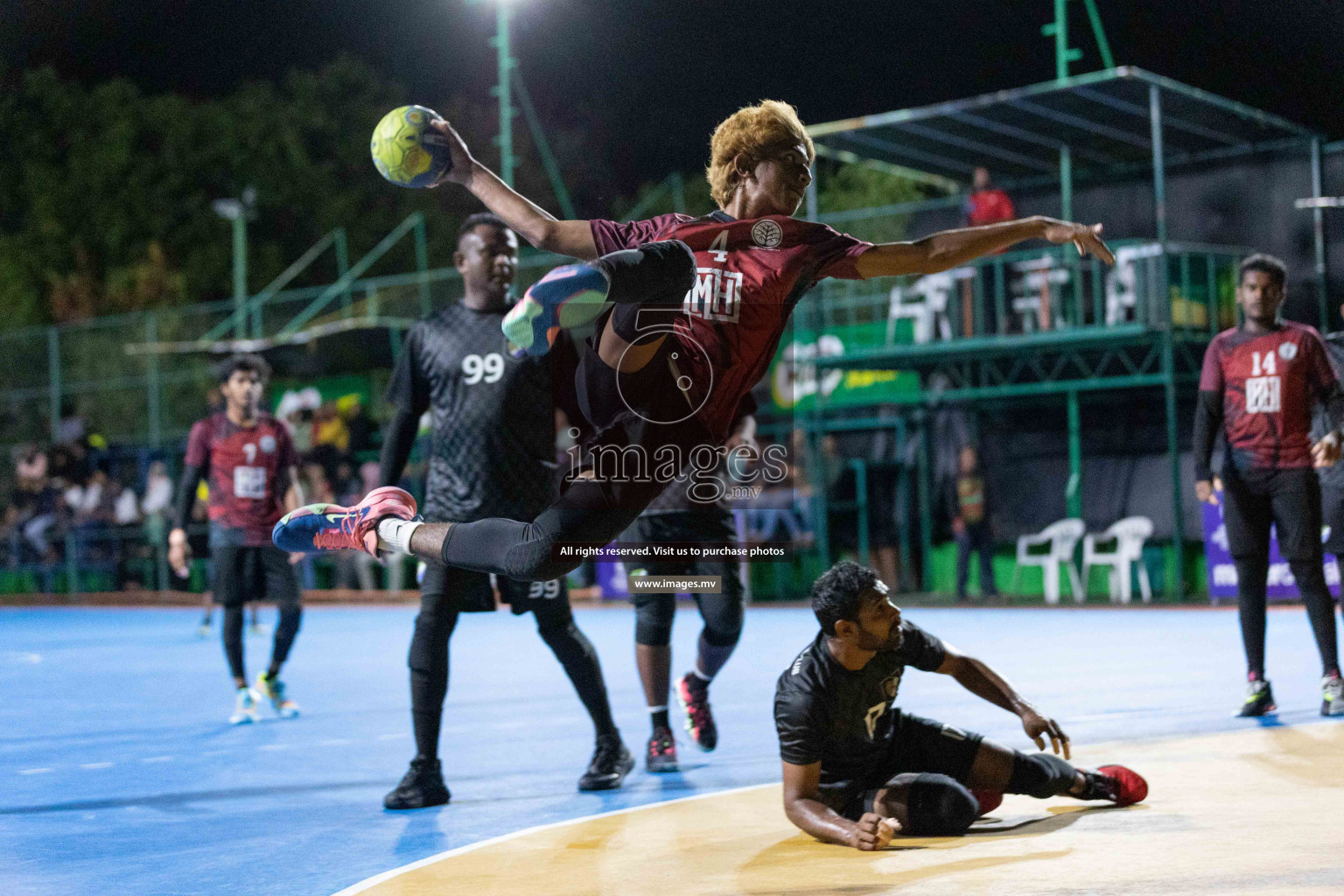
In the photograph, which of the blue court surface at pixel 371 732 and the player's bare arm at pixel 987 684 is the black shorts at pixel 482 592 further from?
the player's bare arm at pixel 987 684

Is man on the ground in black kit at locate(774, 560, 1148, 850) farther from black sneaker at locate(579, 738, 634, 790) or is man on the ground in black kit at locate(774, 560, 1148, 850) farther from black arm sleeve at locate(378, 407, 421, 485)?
black arm sleeve at locate(378, 407, 421, 485)

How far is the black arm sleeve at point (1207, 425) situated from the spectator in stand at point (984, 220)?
937cm

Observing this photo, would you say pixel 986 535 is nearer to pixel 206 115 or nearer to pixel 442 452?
pixel 442 452

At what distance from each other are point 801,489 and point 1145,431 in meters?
4.28

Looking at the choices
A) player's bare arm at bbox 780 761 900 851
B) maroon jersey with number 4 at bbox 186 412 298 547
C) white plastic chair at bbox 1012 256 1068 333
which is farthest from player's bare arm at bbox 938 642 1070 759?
white plastic chair at bbox 1012 256 1068 333

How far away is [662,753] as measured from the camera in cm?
638

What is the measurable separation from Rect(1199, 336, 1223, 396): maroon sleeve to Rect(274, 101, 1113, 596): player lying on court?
3638mm

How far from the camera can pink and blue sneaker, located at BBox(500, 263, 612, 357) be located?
151 inches

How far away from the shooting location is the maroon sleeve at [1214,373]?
25.7 ft

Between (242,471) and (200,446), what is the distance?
34 centimetres

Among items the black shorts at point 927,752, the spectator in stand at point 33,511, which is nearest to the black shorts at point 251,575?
the black shorts at point 927,752

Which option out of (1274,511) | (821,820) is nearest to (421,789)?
(821,820)

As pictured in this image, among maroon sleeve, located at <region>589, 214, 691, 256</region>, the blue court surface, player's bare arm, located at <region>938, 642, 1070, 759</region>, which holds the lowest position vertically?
the blue court surface

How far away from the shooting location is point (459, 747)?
723cm
